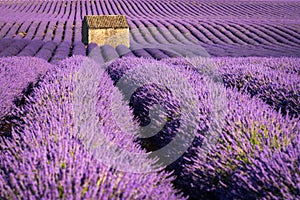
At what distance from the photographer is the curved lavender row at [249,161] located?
2.34 m

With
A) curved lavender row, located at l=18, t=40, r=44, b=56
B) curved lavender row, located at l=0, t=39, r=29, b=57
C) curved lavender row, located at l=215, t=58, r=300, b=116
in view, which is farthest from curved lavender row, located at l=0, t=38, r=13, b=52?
curved lavender row, located at l=215, t=58, r=300, b=116

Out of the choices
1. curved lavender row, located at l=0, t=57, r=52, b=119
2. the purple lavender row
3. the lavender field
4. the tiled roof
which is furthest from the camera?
the tiled roof

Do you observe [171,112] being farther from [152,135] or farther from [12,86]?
[12,86]

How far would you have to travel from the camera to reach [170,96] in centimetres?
431

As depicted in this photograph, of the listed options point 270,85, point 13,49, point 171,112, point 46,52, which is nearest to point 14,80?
point 171,112

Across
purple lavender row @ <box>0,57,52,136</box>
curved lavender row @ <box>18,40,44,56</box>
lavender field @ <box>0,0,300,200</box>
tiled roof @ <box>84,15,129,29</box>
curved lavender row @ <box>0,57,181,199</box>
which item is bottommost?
curved lavender row @ <box>18,40,44,56</box>

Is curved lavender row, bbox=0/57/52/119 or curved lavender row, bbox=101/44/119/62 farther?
curved lavender row, bbox=101/44/119/62

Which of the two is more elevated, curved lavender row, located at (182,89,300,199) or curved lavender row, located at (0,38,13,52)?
curved lavender row, located at (182,89,300,199)

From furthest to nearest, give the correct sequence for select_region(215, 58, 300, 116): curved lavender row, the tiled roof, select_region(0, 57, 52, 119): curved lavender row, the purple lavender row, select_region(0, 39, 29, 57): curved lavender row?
1. the tiled roof
2. select_region(0, 39, 29, 57): curved lavender row
3. select_region(0, 57, 52, 119): curved lavender row
4. the purple lavender row
5. select_region(215, 58, 300, 116): curved lavender row

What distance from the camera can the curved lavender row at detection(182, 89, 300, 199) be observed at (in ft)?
7.69

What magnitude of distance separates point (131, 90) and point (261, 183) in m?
3.74

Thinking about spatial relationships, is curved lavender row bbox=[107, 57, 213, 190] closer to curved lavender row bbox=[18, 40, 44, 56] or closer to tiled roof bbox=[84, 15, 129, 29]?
curved lavender row bbox=[18, 40, 44, 56]

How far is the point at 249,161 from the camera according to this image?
2.65m

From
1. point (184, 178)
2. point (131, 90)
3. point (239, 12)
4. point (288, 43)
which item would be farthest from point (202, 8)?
point (184, 178)
